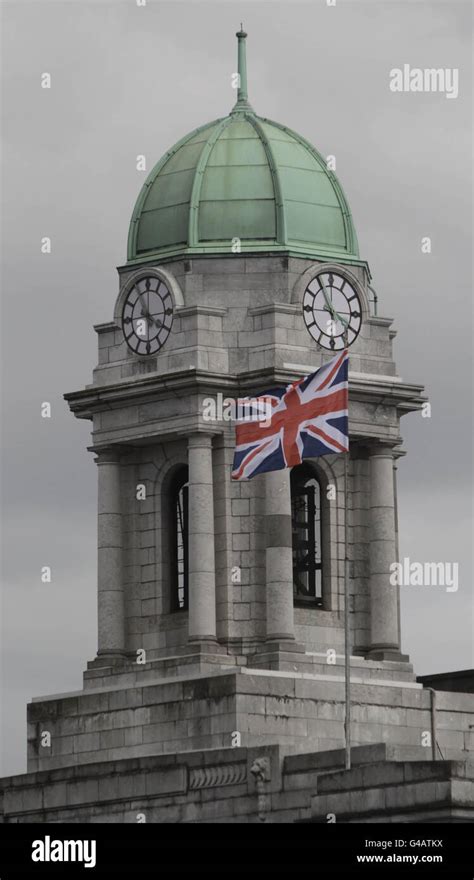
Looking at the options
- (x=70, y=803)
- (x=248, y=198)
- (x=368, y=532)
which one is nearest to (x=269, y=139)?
(x=248, y=198)

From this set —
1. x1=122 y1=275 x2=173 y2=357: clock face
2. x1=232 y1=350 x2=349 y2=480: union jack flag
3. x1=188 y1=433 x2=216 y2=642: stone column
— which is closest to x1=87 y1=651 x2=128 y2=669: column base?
x1=188 y1=433 x2=216 y2=642: stone column

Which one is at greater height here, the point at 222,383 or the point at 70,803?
the point at 222,383

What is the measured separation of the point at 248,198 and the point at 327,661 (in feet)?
44.1

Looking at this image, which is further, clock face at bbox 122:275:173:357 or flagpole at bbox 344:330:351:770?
clock face at bbox 122:275:173:357

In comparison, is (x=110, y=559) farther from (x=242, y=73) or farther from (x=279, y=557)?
(x=242, y=73)

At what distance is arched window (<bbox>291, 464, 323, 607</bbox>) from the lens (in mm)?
120625

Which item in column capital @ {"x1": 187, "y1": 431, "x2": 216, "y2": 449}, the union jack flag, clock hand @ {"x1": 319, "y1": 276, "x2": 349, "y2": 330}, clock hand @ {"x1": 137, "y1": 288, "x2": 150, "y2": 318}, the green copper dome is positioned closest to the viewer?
the union jack flag

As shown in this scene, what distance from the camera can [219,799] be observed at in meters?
113

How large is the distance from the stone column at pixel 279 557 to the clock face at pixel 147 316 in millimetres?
5585

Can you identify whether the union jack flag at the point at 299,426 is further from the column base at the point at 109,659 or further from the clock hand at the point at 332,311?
the column base at the point at 109,659

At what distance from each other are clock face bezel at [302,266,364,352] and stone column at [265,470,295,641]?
4.51 m

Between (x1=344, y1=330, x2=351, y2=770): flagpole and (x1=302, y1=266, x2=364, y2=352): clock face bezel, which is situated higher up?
(x1=302, y1=266, x2=364, y2=352): clock face bezel

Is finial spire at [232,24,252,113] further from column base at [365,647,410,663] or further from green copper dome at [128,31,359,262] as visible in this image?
column base at [365,647,410,663]
